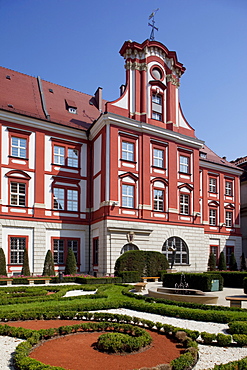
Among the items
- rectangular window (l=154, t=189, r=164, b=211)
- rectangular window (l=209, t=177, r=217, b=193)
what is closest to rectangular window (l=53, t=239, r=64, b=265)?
rectangular window (l=154, t=189, r=164, b=211)

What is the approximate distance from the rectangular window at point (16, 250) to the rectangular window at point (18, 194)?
107 inches

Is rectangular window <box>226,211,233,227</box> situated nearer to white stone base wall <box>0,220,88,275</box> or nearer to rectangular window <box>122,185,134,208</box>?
rectangular window <box>122,185,134,208</box>

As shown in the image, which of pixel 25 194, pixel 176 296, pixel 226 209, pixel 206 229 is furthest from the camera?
pixel 226 209

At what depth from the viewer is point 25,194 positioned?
2878cm

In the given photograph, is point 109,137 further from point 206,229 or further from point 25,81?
point 206,229

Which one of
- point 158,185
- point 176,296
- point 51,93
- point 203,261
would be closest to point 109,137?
point 158,185

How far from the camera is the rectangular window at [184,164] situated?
34.2m

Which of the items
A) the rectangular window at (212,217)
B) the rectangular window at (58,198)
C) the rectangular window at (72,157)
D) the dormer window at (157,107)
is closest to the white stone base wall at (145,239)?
the rectangular window at (58,198)

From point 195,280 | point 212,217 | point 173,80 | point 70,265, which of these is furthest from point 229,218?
point 195,280

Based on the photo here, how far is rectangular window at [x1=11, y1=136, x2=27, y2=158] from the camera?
2870 centimetres

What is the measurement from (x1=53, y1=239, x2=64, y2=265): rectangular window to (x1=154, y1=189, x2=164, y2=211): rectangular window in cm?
865

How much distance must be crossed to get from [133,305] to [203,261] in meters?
22.0

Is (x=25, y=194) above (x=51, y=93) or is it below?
below

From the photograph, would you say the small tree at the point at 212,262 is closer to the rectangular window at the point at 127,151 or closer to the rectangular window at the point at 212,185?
the rectangular window at the point at 212,185
